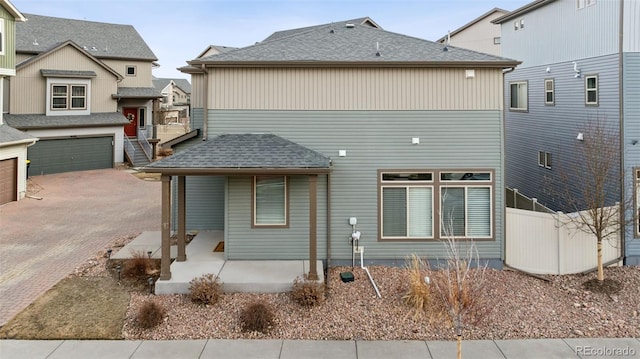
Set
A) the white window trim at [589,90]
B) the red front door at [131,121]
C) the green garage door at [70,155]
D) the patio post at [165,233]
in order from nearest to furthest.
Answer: the patio post at [165,233] < the white window trim at [589,90] < the green garage door at [70,155] < the red front door at [131,121]

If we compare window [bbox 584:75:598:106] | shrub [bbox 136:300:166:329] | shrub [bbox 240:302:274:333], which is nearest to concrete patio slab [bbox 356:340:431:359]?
shrub [bbox 240:302:274:333]

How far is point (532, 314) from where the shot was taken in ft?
31.6

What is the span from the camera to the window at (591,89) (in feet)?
45.5

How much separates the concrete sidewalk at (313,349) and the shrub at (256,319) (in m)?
0.35

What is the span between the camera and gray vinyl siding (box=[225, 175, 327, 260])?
1200 cm

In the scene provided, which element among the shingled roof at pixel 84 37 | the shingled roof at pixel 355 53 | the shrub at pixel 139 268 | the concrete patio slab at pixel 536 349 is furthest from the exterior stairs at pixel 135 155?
the concrete patio slab at pixel 536 349

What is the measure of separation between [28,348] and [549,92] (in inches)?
664

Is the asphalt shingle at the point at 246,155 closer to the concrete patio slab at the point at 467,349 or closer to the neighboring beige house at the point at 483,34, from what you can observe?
the concrete patio slab at the point at 467,349

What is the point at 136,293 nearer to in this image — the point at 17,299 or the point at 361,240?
the point at 17,299

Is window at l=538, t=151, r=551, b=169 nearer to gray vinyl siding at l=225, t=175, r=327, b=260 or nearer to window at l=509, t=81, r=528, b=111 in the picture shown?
window at l=509, t=81, r=528, b=111

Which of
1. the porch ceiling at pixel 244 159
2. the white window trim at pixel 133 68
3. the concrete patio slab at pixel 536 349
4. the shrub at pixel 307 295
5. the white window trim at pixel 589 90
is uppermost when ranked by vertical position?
the white window trim at pixel 133 68

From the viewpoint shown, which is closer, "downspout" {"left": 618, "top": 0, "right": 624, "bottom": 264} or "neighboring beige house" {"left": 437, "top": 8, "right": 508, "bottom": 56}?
"downspout" {"left": 618, "top": 0, "right": 624, "bottom": 264}

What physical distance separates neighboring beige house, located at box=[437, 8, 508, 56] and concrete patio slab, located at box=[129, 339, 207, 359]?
2633cm

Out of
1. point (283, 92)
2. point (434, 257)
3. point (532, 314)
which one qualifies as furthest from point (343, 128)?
point (532, 314)
